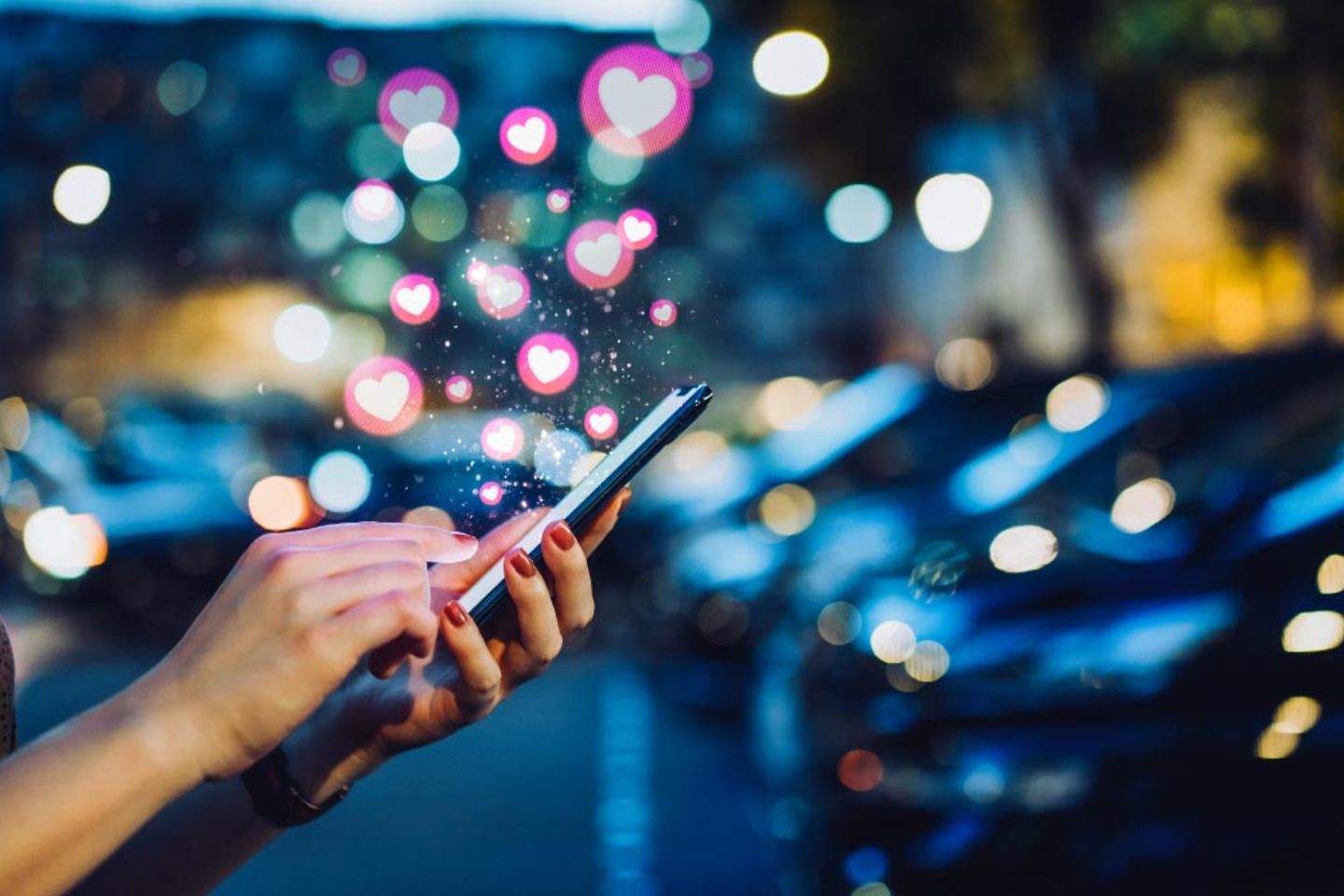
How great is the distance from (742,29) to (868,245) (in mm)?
13129

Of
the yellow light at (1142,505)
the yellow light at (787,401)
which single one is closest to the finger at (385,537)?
the yellow light at (1142,505)

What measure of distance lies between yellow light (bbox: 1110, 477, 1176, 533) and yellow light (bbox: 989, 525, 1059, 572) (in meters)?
0.34


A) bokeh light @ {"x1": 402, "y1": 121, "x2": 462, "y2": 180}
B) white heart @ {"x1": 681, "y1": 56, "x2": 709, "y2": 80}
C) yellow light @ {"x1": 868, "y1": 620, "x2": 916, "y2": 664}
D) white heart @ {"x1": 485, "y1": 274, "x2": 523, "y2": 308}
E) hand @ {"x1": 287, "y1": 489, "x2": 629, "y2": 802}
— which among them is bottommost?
yellow light @ {"x1": 868, "y1": 620, "x2": 916, "y2": 664}

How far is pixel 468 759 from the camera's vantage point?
7383 mm

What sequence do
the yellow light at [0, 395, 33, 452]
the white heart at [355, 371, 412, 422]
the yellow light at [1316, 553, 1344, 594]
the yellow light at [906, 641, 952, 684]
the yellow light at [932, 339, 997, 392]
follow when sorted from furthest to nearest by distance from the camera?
the yellow light at [932, 339, 997, 392] → the yellow light at [0, 395, 33, 452] → the yellow light at [906, 641, 952, 684] → the yellow light at [1316, 553, 1344, 594] → the white heart at [355, 371, 412, 422]

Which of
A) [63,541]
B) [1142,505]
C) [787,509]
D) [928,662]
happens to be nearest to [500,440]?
[928,662]

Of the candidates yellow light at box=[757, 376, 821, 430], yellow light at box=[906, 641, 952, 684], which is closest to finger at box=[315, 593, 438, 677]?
yellow light at box=[906, 641, 952, 684]

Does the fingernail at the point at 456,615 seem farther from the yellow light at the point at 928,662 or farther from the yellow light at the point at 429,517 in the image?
the yellow light at the point at 928,662

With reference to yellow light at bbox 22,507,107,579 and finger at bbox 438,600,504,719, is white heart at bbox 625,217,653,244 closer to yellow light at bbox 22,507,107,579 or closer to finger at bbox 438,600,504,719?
finger at bbox 438,600,504,719

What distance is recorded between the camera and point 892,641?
15.8 feet

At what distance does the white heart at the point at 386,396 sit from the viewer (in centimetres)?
148

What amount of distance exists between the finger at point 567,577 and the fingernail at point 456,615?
0.30ft

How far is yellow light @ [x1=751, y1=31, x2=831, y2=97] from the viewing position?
51.2 feet

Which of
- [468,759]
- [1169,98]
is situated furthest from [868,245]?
[468,759]
